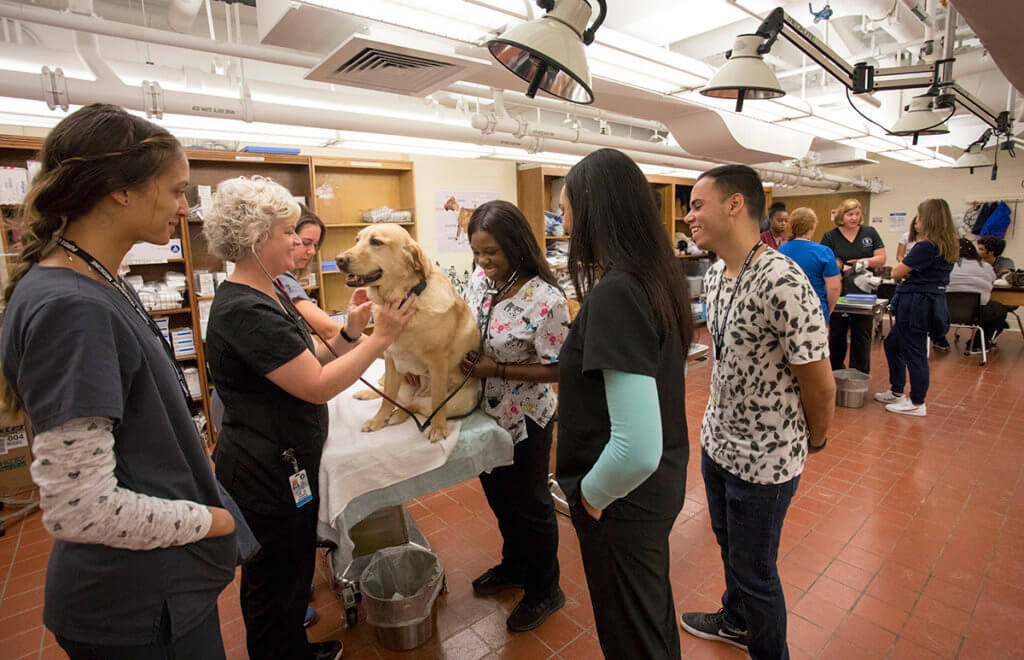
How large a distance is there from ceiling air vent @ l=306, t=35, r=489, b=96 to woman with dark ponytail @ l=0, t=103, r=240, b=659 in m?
1.43

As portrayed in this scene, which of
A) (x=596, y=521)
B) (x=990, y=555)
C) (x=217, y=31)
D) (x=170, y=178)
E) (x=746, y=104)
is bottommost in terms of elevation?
(x=990, y=555)

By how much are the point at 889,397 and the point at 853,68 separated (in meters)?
3.69

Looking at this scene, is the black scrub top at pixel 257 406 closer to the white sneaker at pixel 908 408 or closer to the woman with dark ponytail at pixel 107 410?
the woman with dark ponytail at pixel 107 410

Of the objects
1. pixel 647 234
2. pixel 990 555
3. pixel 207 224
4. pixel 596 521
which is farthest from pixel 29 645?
pixel 990 555

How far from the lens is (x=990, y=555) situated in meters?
2.94

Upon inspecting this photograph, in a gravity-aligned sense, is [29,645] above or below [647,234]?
below

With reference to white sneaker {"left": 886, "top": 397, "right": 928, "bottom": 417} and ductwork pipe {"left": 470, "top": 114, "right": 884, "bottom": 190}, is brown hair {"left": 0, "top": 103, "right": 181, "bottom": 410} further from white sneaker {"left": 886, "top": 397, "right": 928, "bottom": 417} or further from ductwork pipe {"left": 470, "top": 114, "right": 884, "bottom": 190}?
white sneaker {"left": 886, "top": 397, "right": 928, "bottom": 417}

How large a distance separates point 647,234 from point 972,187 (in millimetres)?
13949

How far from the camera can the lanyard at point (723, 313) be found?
1868mm

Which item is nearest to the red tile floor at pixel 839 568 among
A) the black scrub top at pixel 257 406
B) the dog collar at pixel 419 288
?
the black scrub top at pixel 257 406

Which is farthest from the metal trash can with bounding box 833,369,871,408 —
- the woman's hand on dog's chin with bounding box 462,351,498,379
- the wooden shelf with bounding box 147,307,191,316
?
the wooden shelf with bounding box 147,307,191,316

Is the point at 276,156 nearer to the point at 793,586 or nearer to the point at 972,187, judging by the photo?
the point at 793,586

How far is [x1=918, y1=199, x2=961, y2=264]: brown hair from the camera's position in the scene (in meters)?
4.69

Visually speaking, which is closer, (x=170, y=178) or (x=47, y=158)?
(x=47, y=158)
